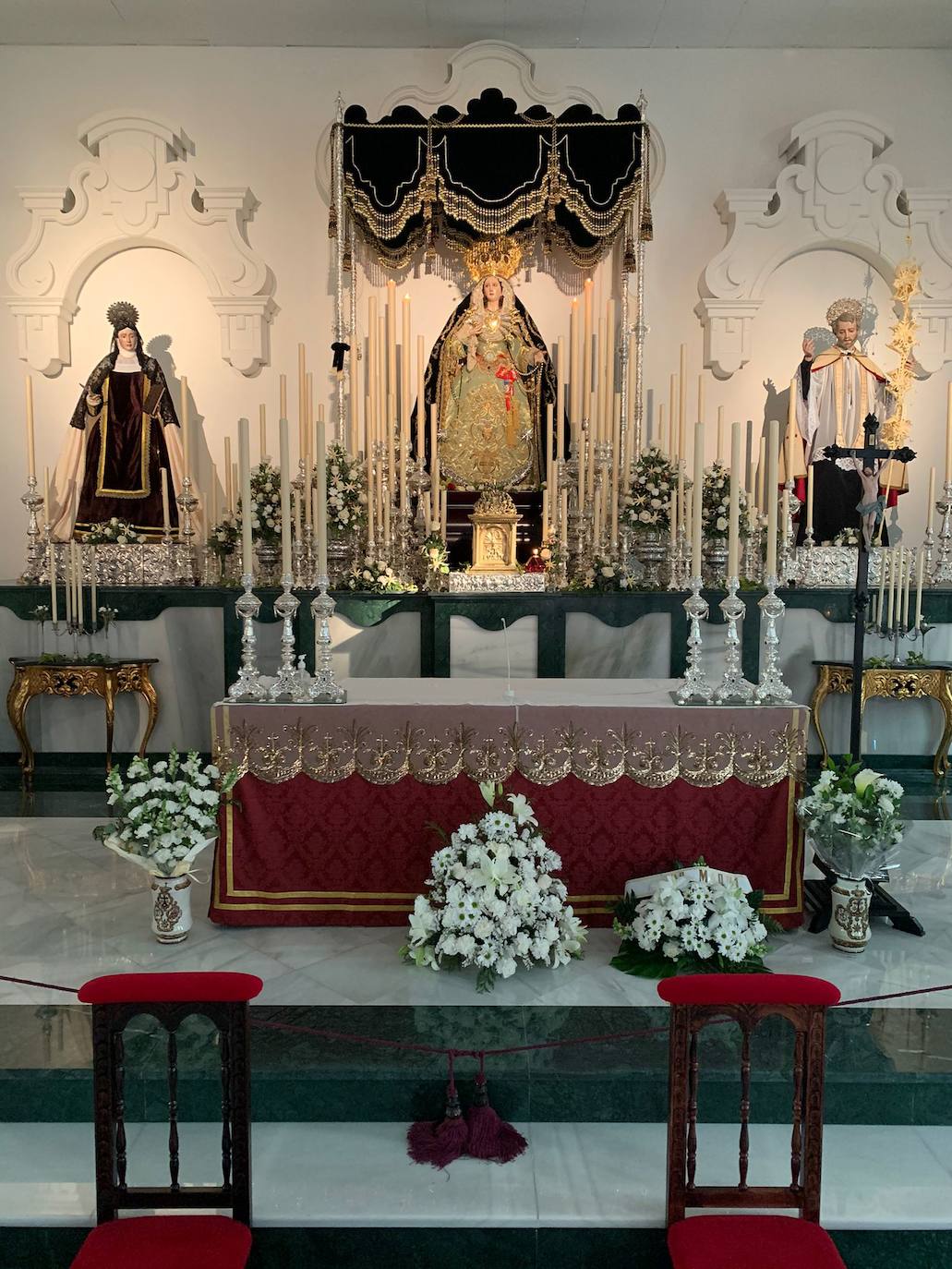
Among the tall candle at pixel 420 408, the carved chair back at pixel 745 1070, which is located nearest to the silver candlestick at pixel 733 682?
the carved chair back at pixel 745 1070

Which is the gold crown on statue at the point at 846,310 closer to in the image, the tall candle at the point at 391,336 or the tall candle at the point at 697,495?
the tall candle at the point at 391,336

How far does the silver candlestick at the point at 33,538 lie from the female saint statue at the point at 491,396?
3.28 metres

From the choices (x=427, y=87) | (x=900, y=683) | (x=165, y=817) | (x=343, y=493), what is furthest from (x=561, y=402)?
(x=165, y=817)

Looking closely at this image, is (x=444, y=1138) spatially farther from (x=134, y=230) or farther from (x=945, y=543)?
(x=134, y=230)

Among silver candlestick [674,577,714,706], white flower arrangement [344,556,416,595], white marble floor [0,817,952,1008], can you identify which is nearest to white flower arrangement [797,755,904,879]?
white marble floor [0,817,952,1008]

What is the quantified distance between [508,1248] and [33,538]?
22.5 feet

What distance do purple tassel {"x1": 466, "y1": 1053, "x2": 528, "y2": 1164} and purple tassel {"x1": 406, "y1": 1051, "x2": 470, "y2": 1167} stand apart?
33 millimetres

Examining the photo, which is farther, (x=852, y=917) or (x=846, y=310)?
(x=846, y=310)

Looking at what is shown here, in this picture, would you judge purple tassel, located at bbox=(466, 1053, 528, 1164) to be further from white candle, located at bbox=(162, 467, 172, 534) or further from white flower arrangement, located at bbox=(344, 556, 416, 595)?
white candle, located at bbox=(162, 467, 172, 534)

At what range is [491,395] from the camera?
26.9 feet

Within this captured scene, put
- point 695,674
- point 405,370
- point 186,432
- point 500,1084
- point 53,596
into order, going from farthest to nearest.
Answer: point 186,432 < point 405,370 < point 53,596 < point 695,674 < point 500,1084

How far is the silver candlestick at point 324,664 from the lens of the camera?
14.2 feet

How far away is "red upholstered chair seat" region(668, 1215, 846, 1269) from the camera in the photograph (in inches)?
85.5

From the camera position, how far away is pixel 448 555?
8352 millimetres
